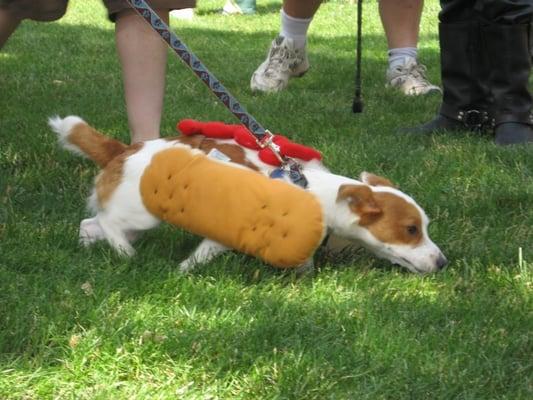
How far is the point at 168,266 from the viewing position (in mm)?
2430

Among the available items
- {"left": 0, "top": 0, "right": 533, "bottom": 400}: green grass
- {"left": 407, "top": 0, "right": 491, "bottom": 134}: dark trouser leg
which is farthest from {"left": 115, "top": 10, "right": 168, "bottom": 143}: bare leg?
{"left": 407, "top": 0, "right": 491, "bottom": 134}: dark trouser leg

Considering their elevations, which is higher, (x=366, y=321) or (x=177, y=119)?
(x=366, y=321)

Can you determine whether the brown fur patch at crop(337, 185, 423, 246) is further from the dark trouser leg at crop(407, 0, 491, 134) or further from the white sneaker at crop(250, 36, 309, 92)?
the white sneaker at crop(250, 36, 309, 92)

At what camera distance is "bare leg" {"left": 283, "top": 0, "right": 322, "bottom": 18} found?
5270 mm

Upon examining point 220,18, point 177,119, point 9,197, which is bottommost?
point 220,18

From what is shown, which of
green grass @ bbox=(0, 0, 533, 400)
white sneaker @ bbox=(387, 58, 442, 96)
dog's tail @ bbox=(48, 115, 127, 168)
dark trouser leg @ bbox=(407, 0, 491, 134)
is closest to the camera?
green grass @ bbox=(0, 0, 533, 400)

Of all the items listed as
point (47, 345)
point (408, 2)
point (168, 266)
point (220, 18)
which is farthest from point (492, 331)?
point (220, 18)

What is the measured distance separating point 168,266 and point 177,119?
194cm

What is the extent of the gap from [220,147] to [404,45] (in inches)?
114

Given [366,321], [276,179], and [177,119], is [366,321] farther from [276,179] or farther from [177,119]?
[177,119]

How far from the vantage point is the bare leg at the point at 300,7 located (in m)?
5.27

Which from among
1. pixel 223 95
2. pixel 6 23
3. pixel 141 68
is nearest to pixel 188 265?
pixel 223 95

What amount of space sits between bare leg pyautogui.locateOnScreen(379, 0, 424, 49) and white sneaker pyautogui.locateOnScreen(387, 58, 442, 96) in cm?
14

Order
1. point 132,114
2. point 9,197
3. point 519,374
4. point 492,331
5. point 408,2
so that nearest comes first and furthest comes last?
point 519,374 → point 492,331 → point 9,197 → point 132,114 → point 408,2
